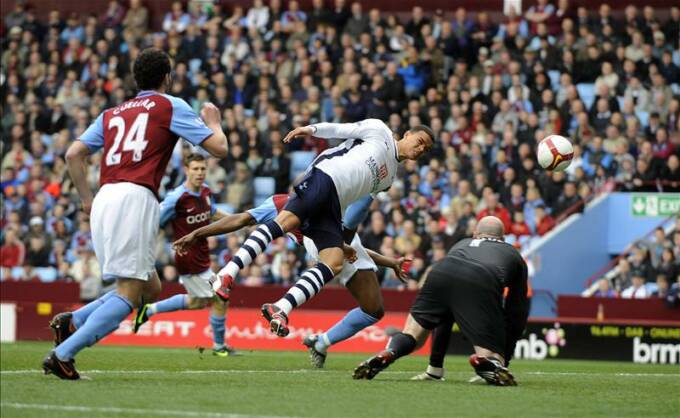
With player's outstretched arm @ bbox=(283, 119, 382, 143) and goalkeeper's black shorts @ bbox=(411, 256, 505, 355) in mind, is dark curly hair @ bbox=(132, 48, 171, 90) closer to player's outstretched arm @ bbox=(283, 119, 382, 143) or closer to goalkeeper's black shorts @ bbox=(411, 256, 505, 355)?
player's outstretched arm @ bbox=(283, 119, 382, 143)

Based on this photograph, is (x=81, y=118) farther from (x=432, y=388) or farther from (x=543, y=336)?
(x=432, y=388)

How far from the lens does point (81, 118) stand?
2830 centimetres

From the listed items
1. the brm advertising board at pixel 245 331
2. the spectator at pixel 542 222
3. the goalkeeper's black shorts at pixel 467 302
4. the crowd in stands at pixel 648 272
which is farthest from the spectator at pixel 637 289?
the goalkeeper's black shorts at pixel 467 302

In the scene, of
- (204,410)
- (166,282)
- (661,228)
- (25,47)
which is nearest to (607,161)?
(661,228)

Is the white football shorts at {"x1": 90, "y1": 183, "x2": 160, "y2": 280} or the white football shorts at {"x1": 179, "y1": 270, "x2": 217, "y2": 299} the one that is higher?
the white football shorts at {"x1": 90, "y1": 183, "x2": 160, "y2": 280}

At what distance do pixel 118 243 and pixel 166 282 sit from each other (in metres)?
14.0

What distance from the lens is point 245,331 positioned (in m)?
21.4

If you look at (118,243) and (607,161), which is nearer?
(118,243)

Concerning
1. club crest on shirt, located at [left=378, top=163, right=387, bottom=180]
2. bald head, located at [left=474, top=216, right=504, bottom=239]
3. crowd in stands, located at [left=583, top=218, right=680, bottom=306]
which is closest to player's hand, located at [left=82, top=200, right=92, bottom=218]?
club crest on shirt, located at [left=378, top=163, right=387, bottom=180]

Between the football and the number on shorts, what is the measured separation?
601cm

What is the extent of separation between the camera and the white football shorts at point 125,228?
9.45 m

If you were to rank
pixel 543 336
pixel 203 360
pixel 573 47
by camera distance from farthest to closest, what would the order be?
pixel 573 47 < pixel 543 336 < pixel 203 360

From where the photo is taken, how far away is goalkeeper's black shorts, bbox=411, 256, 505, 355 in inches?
415

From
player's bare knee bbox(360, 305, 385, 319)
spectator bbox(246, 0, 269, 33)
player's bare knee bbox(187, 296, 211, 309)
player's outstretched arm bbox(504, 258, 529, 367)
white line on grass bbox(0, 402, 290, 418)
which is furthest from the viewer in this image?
spectator bbox(246, 0, 269, 33)
